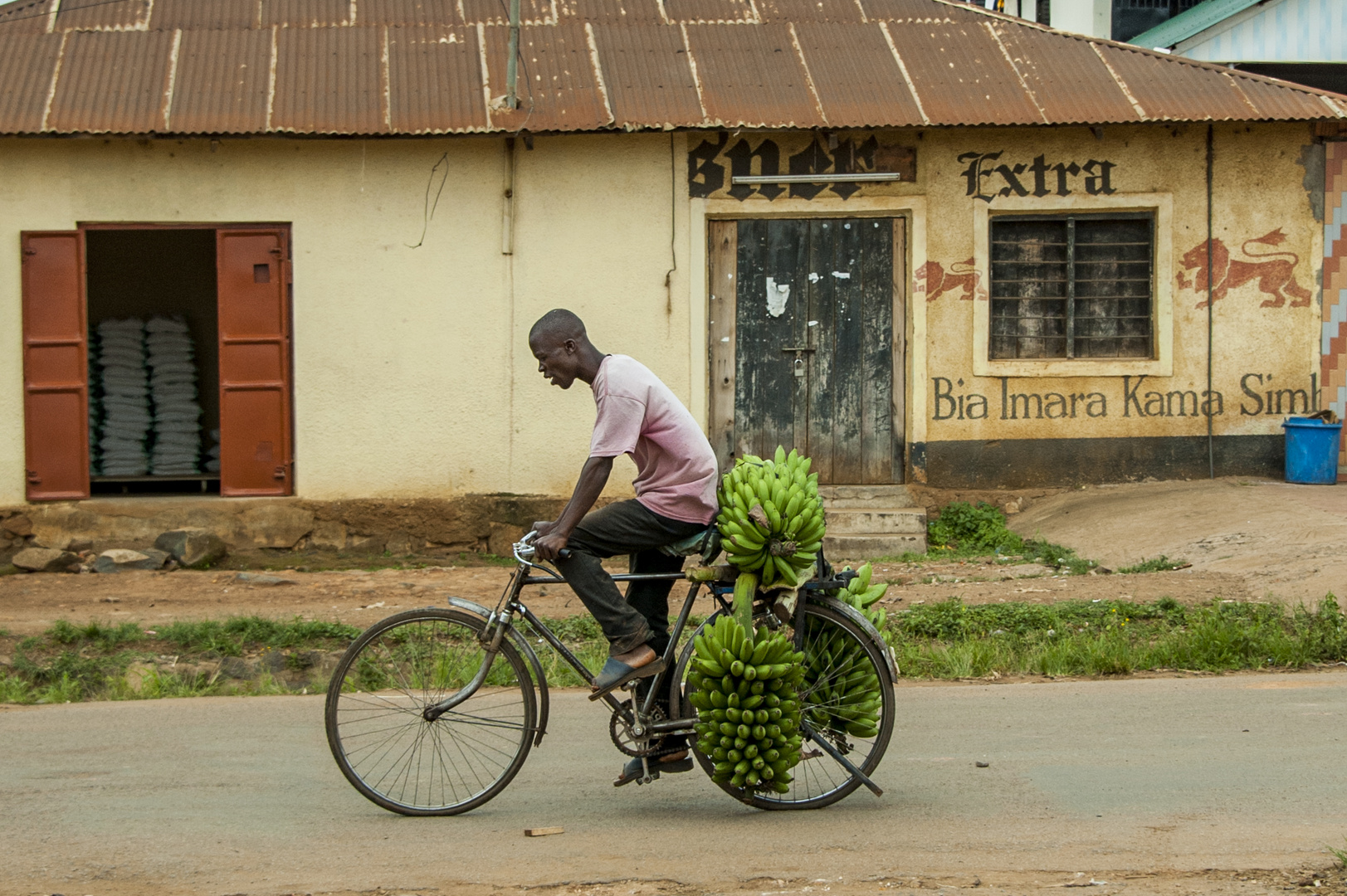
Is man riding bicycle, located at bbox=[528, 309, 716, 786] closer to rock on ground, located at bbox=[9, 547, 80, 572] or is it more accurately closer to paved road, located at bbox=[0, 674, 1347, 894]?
paved road, located at bbox=[0, 674, 1347, 894]

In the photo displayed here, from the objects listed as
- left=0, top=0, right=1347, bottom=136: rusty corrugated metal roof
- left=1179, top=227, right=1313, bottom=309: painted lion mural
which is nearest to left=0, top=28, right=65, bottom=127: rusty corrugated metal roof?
left=0, top=0, right=1347, bottom=136: rusty corrugated metal roof

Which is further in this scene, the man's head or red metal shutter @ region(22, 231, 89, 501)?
red metal shutter @ region(22, 231, 89, 501)

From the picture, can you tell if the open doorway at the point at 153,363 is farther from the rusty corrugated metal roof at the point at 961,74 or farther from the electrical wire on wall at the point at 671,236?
the rusty corrugated metal roof at the point at 961,74

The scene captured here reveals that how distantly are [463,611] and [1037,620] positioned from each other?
4.54 m

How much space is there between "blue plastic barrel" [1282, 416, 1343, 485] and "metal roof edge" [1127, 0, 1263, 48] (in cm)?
707

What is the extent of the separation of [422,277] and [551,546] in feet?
23.7

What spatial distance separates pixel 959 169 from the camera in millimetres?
11344

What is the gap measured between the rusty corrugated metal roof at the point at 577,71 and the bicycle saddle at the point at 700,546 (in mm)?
6667

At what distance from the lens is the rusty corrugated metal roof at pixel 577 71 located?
34.5 ft

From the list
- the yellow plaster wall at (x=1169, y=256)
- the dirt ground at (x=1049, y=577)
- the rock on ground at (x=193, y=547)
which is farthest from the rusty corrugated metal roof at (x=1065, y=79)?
the rock on ground at (x=193, y=547)

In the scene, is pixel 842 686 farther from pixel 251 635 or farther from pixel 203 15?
pixel 203 15

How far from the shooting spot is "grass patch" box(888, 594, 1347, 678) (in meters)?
6.91

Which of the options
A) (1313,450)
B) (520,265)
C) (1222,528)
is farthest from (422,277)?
(1313,450)

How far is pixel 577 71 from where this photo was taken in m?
11.1
